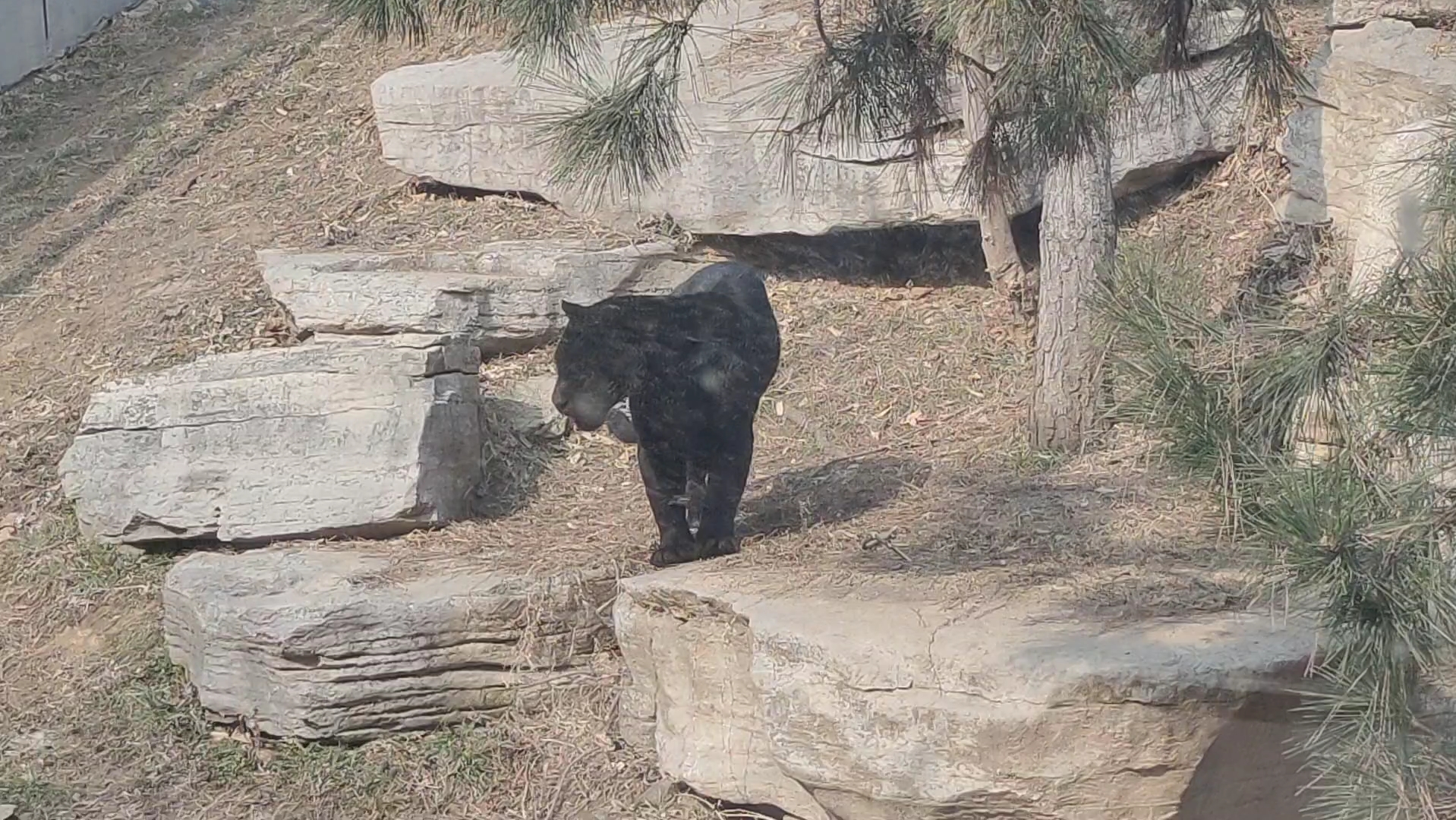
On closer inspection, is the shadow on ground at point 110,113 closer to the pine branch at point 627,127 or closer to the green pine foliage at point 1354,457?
the pine branch at point 627,127

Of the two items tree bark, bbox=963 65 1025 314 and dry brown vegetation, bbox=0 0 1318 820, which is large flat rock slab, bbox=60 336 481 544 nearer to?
dry brown vegetation, bbox=0 0 1318 820

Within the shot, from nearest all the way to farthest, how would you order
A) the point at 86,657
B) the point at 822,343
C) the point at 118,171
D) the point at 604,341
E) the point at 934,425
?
1. the point at 604,341
2. the point at 86,657
3. the point at 934,425
4. the point at 822,343
5. the point at 118,171

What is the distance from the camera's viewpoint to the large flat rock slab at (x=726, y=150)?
24.0ft

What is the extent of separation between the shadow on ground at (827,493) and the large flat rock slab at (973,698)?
0.97 meters

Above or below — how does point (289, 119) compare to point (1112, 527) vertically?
above

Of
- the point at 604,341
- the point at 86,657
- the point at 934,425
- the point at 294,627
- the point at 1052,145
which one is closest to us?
the point at 1052,145

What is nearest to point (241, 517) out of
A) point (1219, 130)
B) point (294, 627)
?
point (294, 627)

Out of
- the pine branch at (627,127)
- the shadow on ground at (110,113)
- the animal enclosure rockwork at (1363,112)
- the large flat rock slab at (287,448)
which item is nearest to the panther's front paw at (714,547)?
the large flat rock slab at (287,448)

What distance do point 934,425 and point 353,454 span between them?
96.0 inches

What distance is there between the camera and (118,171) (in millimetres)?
9250

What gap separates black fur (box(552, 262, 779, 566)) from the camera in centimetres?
461

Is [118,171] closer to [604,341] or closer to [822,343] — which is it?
[822,343]

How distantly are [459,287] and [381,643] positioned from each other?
2.18 meters

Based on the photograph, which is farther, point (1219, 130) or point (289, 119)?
point (289, 119)
